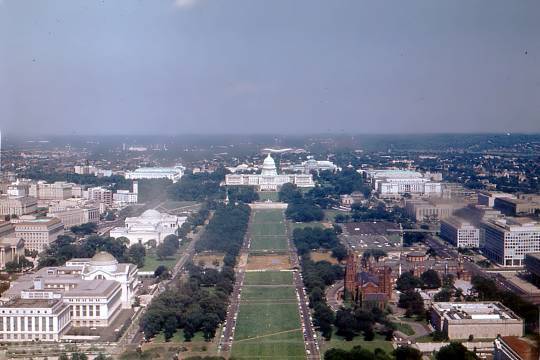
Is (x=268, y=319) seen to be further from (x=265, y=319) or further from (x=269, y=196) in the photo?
(x=269, y=196)

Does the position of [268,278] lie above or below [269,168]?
below

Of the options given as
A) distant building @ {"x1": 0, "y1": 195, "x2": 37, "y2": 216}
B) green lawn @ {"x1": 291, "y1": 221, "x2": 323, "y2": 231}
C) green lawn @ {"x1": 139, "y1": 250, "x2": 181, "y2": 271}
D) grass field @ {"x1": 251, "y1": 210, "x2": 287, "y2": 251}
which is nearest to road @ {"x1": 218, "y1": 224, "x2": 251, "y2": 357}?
grass field @ {"x1": 251, "y1": 210, "x2": 287, "y2": 251}

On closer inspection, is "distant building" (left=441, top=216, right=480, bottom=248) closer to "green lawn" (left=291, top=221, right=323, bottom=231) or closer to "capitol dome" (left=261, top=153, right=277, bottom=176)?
"green lawn" (left=291, top=221, right=323, bottom=231)

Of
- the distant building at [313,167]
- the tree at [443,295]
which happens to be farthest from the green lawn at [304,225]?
the distant building at [313,167]

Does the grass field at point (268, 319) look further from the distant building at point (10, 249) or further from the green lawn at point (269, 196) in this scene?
the green lawn at point (269, 196)

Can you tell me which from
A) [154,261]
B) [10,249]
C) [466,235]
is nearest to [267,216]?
[154,261]
